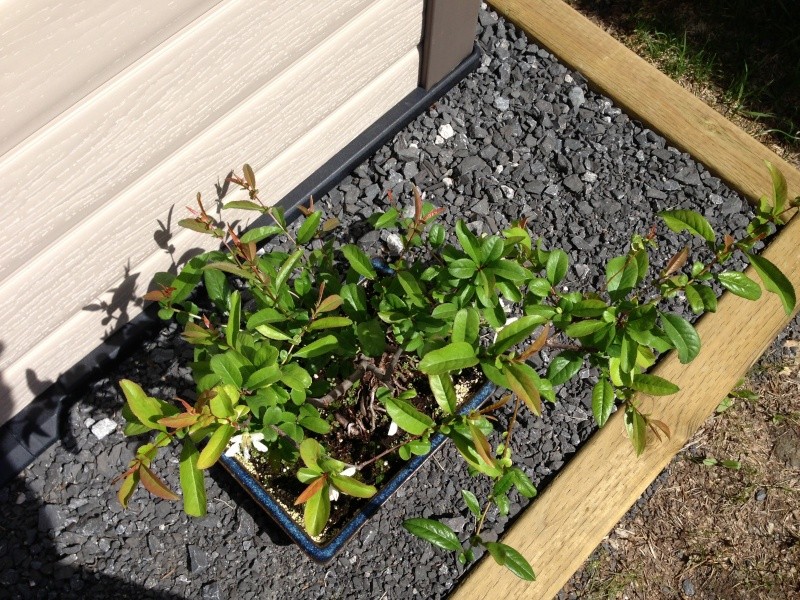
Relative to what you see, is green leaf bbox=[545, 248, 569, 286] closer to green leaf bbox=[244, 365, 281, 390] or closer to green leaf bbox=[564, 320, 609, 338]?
green leaf bbox=[564, 320, 609, 338]

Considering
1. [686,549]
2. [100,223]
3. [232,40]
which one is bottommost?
[686,549]

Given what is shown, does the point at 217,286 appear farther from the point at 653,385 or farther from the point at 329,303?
the point at 653,385

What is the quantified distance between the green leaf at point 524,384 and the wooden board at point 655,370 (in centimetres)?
83

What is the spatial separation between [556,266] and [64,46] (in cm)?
92

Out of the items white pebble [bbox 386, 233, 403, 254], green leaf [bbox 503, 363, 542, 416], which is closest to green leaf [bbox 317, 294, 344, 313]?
green leaf [bbox 503, 363, 542, 416]

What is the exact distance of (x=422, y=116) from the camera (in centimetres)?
242

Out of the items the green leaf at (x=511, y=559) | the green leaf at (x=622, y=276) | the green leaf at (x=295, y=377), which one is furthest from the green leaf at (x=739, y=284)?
the green leaf at (x=295, y=377)

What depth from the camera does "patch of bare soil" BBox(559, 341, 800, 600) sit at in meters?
1.98

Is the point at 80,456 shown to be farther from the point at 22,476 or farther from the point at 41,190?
the point at 41,190

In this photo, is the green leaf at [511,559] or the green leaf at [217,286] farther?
the green leaf at [217,286]

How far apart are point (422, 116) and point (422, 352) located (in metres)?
1.24

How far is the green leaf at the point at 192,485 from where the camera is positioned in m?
1.11

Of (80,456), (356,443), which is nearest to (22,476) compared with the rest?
(80,456)

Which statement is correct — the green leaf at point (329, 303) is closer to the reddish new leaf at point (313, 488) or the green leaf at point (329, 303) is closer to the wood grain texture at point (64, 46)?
the reddish new leaf at point (313, 488)
